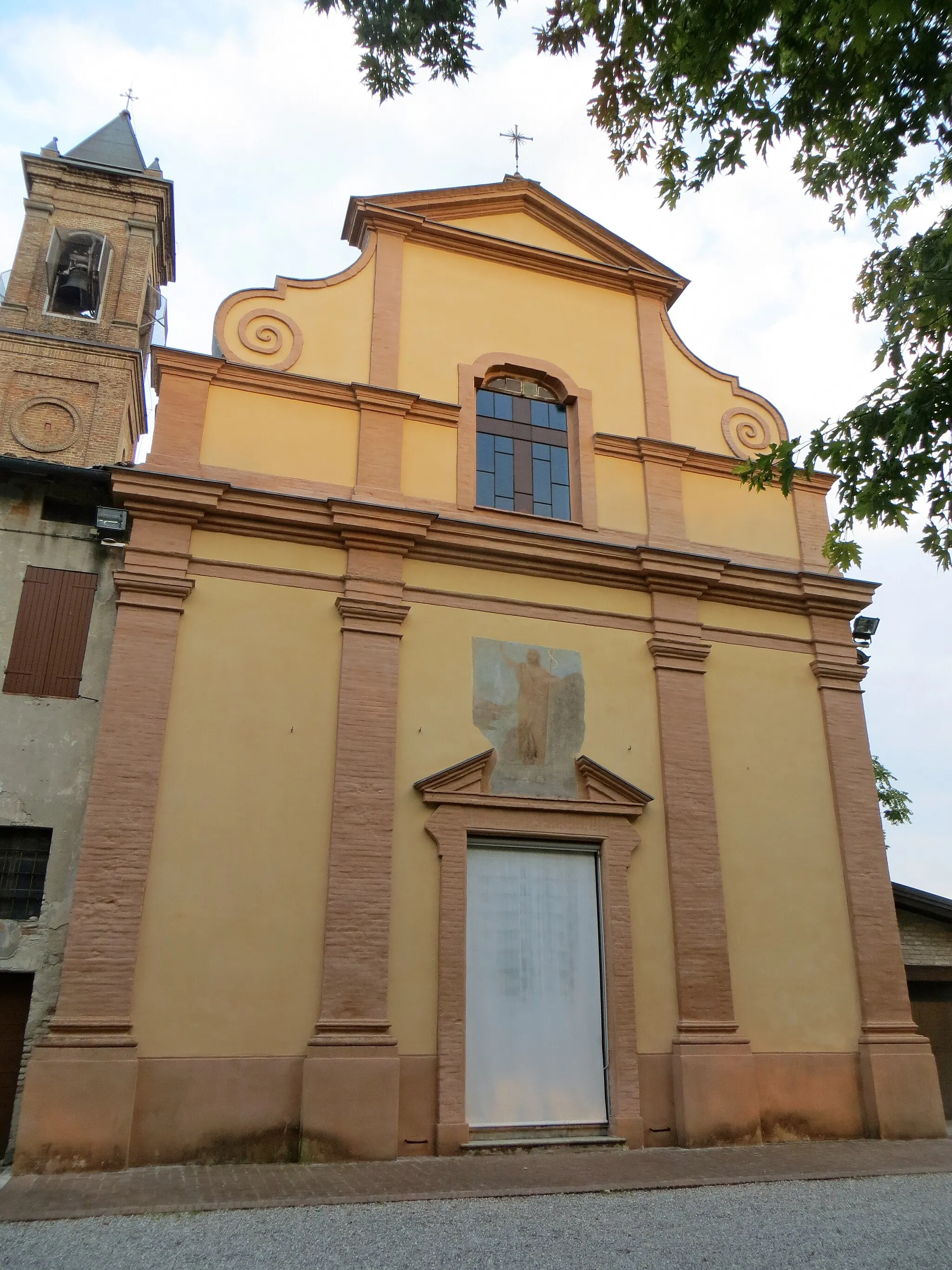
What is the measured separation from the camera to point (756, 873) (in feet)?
37.4

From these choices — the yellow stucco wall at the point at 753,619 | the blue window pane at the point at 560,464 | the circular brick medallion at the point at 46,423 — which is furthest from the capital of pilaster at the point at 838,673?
the circular brick medallion at the point at 46,423

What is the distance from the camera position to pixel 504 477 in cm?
1253

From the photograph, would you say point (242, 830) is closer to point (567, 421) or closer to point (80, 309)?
point (567, 421)

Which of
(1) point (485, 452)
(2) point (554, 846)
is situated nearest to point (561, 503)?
(1) point (485, 452)

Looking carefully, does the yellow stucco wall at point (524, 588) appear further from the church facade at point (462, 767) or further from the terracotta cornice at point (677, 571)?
the terracotta cornice at point (677, 571)

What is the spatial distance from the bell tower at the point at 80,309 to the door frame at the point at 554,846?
1391 cm

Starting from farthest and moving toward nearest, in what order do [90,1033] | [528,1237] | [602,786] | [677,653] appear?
[677,653], [602,786], [90,1033], [528,1237]

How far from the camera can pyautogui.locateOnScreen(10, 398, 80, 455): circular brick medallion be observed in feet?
67.9

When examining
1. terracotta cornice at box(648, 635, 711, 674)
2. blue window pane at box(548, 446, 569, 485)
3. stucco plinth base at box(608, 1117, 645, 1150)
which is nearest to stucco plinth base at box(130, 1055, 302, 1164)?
stucco plinth base at box(608, 1117, 645, 1150)

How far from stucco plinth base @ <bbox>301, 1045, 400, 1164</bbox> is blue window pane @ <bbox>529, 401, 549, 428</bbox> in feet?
26.1

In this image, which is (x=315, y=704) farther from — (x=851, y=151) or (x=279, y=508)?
(x=851, y=151)

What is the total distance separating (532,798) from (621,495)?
4.40 metres

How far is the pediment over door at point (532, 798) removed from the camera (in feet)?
34.1

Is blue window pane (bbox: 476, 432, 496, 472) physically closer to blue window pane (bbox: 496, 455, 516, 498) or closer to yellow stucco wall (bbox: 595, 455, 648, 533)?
blue window pane (bbox: 496, 455, 516, 498)
